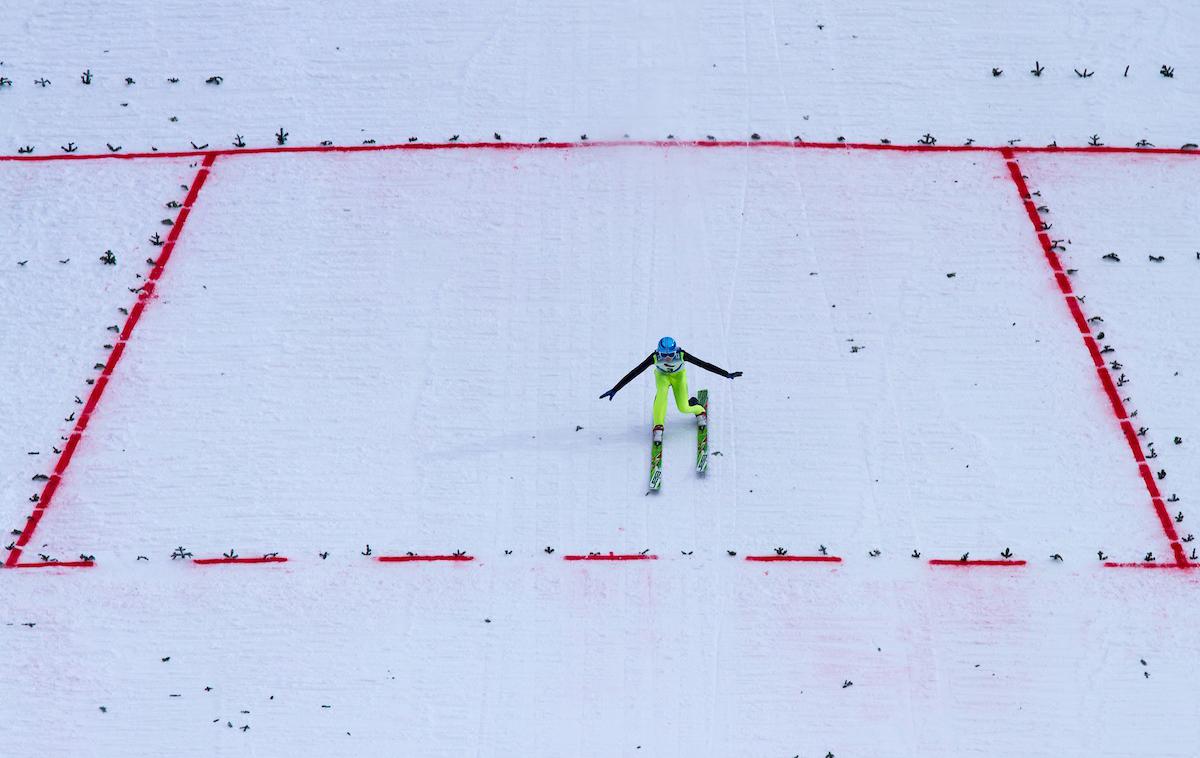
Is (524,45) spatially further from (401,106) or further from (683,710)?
(683,710)

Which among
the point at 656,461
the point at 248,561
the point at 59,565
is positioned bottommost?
the point at 59,565

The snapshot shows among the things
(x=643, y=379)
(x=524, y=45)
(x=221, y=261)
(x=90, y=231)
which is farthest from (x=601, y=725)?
(x=524, y=45)

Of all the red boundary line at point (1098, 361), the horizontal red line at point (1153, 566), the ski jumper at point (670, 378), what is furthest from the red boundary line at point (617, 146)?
the horizontal red line at point (1153, 566)

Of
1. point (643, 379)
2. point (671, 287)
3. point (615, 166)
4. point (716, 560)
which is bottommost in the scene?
point (716, 560)

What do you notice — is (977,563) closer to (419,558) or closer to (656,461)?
(656,461)

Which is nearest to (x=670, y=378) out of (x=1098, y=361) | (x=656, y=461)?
(x=656, y=461)

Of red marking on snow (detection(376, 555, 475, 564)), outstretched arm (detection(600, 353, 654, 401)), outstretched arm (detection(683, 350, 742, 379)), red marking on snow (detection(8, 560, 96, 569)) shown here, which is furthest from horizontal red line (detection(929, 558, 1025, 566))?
red marking on snow (detection(8, 560, 96, 569))
